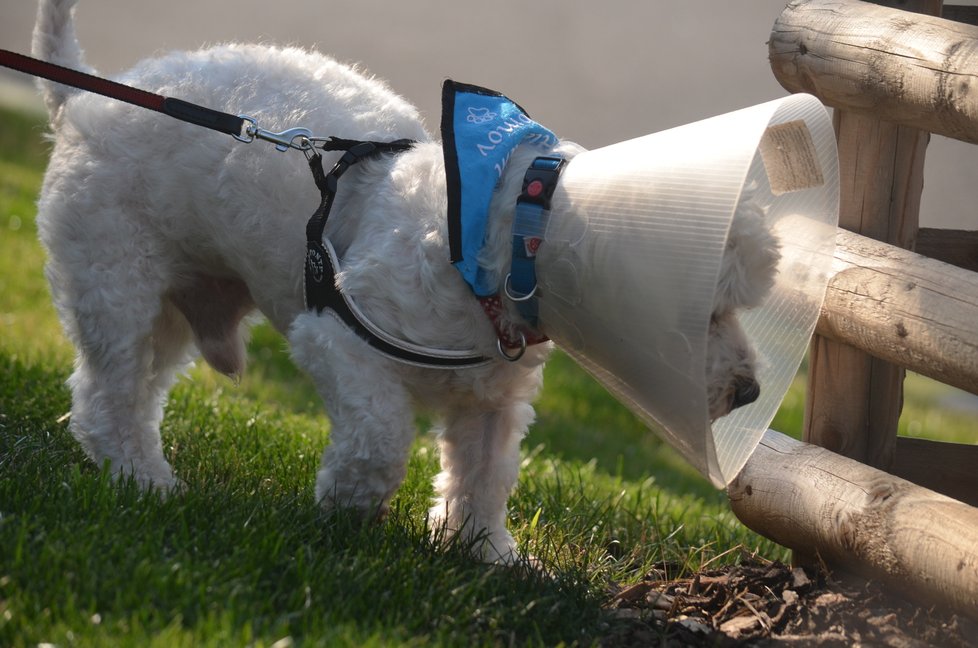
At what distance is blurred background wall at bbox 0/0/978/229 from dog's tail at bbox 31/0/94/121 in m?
8.65

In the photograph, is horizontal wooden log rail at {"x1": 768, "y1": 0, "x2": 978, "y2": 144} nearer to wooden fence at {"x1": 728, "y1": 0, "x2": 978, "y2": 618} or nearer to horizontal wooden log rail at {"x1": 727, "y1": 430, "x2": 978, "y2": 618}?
wooden fence at {"x1": 728, "y1": 0, "x2": 978, "y2": 618}

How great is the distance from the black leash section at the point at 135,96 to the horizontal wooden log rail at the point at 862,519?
213 centimetres

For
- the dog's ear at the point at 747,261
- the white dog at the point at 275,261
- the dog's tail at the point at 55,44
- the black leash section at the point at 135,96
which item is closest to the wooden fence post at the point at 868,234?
the dog's ear at the point at 747,261

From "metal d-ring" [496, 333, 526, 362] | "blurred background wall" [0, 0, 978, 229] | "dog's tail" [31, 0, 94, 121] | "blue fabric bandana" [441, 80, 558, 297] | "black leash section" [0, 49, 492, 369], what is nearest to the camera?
"blue fabric bandana" [441, 80, 558, 297]

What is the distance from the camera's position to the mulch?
3145 mm

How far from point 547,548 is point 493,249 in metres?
1.22

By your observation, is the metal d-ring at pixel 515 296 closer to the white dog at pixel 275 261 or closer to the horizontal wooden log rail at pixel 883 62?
the white dog at pixel 275 261

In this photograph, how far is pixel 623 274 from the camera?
2826 mm

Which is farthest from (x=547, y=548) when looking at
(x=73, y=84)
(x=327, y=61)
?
(x=73, y=84)

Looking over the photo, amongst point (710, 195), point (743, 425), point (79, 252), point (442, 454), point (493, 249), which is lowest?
point (442, 454)

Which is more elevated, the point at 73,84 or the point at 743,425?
the point at 73,84

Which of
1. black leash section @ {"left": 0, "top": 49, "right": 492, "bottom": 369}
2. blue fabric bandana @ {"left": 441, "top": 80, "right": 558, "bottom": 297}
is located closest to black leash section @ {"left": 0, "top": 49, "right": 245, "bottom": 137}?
black leash section @ {"left": 0, "top": 49, "right": 492, "bottom": 369}

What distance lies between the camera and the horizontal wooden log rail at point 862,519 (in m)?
2.97

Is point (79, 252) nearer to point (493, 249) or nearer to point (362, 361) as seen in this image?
point (362, 361)
